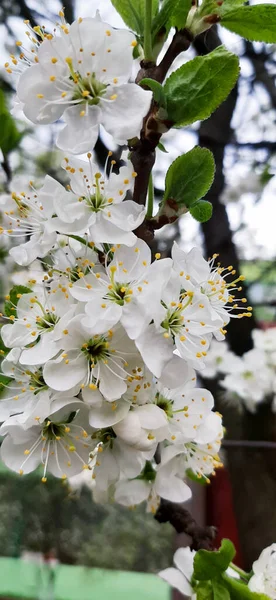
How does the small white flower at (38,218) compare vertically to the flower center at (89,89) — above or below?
below

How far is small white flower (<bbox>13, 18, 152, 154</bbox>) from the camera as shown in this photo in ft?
0.77

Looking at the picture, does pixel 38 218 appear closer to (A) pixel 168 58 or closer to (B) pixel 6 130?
(A) pixel 168 58

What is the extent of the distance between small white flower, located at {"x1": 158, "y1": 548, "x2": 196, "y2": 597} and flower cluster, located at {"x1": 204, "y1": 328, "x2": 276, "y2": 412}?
1.17 ft

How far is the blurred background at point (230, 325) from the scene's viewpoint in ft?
2.03

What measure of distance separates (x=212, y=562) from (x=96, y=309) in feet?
0.60

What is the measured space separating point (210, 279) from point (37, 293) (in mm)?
99

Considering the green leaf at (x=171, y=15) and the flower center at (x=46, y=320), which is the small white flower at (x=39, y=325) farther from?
the green leaf at (x=171, y=15)

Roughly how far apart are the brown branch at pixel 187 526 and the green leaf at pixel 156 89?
11.0 inches

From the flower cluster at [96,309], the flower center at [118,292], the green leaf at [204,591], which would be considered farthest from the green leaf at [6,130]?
the green leaf at [204,591]

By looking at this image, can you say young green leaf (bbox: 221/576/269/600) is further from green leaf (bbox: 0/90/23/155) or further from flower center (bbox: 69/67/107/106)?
green leaf (bbox: 0/90/23/155)

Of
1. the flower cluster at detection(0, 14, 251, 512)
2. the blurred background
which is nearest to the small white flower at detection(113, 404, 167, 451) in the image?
the flower cluster at detection(0, 14, 251, 512)

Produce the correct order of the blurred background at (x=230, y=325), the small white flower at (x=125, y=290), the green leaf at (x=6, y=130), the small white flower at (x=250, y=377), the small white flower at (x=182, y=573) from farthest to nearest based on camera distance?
the small white flower at (x=250, y=377), the blurred background at (x=230, y=325), the green leaf at (x=6, y=130), the small white flower at (x=182, y=573), the small white flower at (x=125, y=290)

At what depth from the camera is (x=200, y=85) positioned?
0.26 m

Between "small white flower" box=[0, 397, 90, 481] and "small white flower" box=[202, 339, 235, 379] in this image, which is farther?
"small white flower" box=[202, 339, 235, 379]
